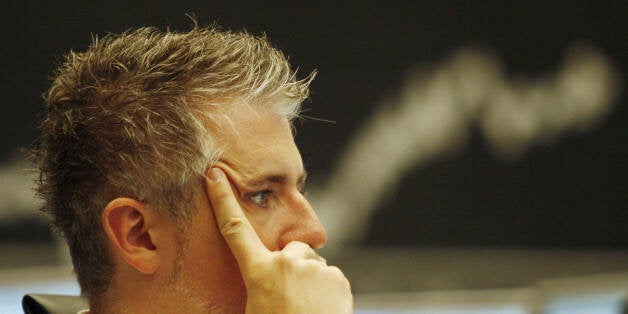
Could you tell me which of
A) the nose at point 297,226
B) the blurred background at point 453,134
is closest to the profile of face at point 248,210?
the nose at point 297,226

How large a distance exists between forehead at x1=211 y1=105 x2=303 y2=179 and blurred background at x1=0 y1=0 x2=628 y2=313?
1104 millimetres

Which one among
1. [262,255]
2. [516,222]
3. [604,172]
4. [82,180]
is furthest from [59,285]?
[604,172]

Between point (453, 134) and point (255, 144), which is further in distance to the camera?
point (453, 134)

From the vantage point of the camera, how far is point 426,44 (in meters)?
2.88

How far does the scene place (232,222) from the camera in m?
1.50

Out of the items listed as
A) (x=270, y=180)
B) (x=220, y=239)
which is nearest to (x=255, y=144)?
(x=270, y=180)

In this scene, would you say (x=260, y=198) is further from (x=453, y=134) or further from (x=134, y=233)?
(x=453, y=134)

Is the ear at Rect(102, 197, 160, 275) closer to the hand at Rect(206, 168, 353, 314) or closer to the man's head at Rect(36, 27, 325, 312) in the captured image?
the man's head at Rect(36, 27, 325, 312)

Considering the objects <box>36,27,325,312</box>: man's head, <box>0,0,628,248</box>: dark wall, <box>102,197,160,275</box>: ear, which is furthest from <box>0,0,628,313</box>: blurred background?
<box>102,197,160,275</box>: ear

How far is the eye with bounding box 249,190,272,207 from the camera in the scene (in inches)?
61.9

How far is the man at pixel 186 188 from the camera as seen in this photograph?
1.52 meters

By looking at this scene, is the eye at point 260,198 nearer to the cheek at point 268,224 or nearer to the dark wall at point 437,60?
the cheek at point 268,224

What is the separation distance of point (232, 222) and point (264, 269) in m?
0.10

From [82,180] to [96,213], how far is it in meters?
0.06
